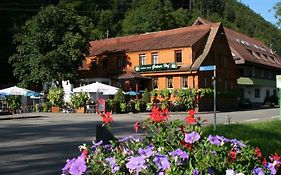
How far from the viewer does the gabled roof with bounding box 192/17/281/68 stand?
209ft

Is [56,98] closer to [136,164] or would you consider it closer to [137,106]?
[137,106]

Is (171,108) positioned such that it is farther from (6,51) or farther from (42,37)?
(6,51)

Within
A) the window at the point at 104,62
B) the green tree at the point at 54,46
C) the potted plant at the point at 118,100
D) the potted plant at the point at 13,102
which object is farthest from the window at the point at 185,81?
the potted plant at the point at 13,102

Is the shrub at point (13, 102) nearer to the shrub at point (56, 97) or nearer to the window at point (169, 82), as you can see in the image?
the shrub at point (56, 97)

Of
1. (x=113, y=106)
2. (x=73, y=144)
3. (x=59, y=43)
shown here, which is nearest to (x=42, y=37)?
(x=59, y=43)

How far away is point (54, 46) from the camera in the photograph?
4816cm

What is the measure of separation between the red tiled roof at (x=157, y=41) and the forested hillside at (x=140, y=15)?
28.7 feet

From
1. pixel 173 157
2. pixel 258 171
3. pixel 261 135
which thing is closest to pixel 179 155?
pixel 173 157

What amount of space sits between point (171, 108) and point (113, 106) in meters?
6.25

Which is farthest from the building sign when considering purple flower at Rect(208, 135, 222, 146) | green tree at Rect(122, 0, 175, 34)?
purple flower at Rect(208, 135, 222, 146)

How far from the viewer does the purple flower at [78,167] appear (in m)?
3.85

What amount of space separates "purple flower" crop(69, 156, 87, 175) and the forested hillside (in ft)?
140

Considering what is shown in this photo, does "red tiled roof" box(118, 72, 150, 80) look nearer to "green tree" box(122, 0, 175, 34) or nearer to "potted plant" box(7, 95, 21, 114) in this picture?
"potted plant" box(7, 95, 21, 114)

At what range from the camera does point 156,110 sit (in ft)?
16.8
